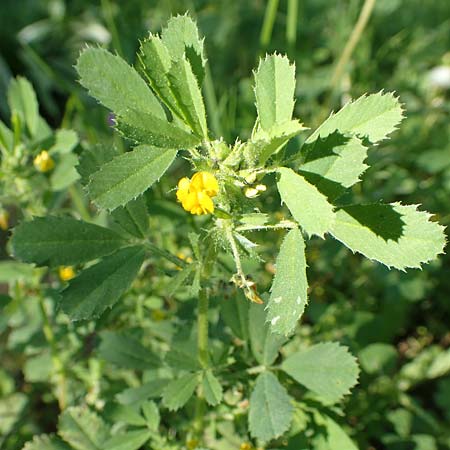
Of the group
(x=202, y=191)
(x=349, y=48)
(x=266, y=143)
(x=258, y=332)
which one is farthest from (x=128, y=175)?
(x=349, y=48)

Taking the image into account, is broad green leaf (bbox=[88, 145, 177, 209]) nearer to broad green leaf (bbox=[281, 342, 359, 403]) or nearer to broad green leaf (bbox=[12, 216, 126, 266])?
broad green leaf (bbox=[12, 216, 126, 266])

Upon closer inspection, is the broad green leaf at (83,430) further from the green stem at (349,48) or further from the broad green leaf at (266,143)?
the green stem at (349,48)

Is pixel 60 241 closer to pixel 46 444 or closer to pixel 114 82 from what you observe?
pixel 114 82

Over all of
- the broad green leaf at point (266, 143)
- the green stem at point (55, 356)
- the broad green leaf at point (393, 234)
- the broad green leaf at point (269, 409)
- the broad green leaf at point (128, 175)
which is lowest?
the green stem at point (55, 356)

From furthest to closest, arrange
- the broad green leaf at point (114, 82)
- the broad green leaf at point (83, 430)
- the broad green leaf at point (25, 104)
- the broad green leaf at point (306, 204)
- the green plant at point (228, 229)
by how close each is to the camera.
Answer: the broad green leaf at point (25, 104), the broad green leaf at point (83, 430), the broad green leaf at point (114, 82), the green plant at point (228, 229), the broad green leaf at point (306, 204)

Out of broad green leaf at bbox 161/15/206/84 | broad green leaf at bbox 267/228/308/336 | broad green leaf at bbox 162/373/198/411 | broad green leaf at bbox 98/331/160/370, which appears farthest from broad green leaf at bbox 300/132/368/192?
broad green leaf at bbox 98/331/160/370

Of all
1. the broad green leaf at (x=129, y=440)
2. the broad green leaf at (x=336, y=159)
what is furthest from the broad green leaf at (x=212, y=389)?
the broad green leaf at (x=336, y=159)

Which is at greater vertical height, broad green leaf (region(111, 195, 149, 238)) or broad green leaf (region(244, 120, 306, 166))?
broad green leaf (region(244, 120, 306, 166))

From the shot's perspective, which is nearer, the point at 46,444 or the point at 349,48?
the point at 46,444
